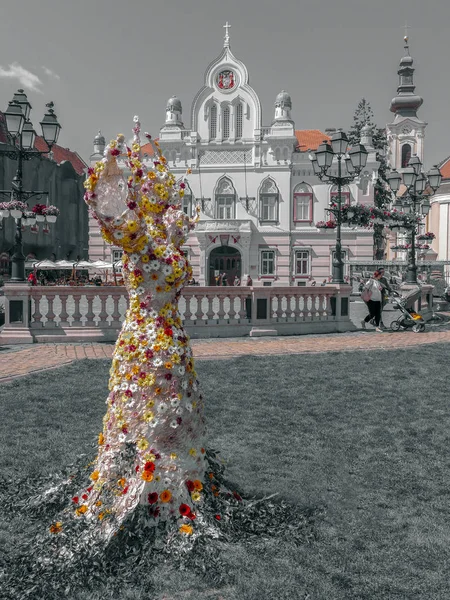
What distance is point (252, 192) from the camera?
36.1 metres

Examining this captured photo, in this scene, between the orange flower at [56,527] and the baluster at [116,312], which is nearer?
the orange flower at [56,527]

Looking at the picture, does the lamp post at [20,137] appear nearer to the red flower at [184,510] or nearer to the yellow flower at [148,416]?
the yellow flower at [148,416]

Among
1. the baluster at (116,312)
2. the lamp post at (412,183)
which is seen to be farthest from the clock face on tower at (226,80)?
the baluster at (116,312)

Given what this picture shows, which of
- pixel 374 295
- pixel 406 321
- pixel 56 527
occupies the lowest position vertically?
pixel 56 527

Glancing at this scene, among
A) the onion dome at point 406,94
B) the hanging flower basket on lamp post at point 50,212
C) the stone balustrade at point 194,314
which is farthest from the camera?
the onion dome at point 406,94

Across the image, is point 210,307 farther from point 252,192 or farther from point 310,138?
point 310,138

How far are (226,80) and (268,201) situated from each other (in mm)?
8374

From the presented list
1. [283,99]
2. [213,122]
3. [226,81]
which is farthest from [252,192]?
[226,81]

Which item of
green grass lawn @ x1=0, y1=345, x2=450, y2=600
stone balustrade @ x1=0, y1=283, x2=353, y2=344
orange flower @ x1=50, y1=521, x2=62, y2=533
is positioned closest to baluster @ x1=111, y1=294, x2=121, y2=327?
stone balustrade @ x1=0, y1=283, x2=353, y2=344

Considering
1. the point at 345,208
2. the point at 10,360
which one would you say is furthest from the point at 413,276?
the point at 10,360

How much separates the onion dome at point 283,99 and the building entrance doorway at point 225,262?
31.5 ft

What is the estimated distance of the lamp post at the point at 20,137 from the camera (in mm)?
11820

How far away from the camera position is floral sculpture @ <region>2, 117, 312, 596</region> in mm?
3133

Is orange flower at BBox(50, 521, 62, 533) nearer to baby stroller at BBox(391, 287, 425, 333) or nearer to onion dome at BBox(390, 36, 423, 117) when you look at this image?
baby stroller at BBox(391, 287, 425, 333)
